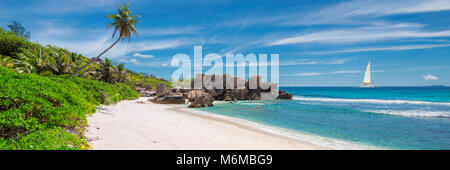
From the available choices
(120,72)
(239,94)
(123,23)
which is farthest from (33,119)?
(239,94)

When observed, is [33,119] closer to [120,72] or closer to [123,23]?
[123,23]

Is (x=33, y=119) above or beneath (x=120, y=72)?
beneath

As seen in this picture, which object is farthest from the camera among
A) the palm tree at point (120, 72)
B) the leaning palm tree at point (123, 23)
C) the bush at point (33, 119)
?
the palm tree at point (120, 72)

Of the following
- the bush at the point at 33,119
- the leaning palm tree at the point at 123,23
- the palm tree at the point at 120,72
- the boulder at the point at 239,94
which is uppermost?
the leaning palm tree at the point at 123,23

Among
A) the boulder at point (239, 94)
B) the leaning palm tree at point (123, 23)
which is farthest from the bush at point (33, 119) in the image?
the boulder at point (239, 94)

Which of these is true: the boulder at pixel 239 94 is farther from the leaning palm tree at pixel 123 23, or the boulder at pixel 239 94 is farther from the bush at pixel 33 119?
the bush at pixel 33 119

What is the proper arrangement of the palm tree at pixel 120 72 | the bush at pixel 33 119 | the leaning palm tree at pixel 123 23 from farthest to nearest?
the palm tree at pixel 120 72
the leaning palm tree at pixel 123 23
the bush at pixel 33 119

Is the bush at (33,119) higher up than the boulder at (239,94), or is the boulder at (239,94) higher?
the bush at (33,119)

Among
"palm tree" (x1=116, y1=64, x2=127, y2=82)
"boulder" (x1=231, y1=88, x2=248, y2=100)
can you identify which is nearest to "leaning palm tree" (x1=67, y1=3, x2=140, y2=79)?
"palm tree" (x1=116, y1=64, x2=127, y2=82)

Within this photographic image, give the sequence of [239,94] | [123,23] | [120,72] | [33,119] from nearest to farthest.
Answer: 1. [33,119]
2. [123,23]
3. [120,72]
4. [239,94]
